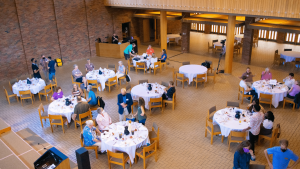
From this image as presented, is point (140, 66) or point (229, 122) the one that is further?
point (140, 66)

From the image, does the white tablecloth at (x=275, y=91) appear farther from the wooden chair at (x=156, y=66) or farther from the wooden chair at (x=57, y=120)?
the wooden chair at (x=57, y=120)

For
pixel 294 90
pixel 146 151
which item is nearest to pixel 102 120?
pixel 146 151

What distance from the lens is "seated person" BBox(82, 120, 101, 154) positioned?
24.2 feet

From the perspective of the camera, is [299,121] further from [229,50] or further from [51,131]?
[51,131]

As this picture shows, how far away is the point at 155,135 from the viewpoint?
798 cm

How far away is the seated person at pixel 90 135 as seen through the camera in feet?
24.2

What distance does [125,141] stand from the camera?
7203mm

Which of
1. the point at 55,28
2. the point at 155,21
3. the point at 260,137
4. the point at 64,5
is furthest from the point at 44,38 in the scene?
the point at 260,137

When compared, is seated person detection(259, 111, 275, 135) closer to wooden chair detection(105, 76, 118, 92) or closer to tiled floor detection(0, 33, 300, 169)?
tiled floor detection(0, 33, 300, 169)

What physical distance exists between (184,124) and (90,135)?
362cm

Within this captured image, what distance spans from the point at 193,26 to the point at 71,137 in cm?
2078

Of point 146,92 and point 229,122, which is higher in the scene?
point 146,92

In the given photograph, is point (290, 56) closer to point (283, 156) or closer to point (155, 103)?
point (155, 103)

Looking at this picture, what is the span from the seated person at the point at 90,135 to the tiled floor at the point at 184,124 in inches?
21.1
